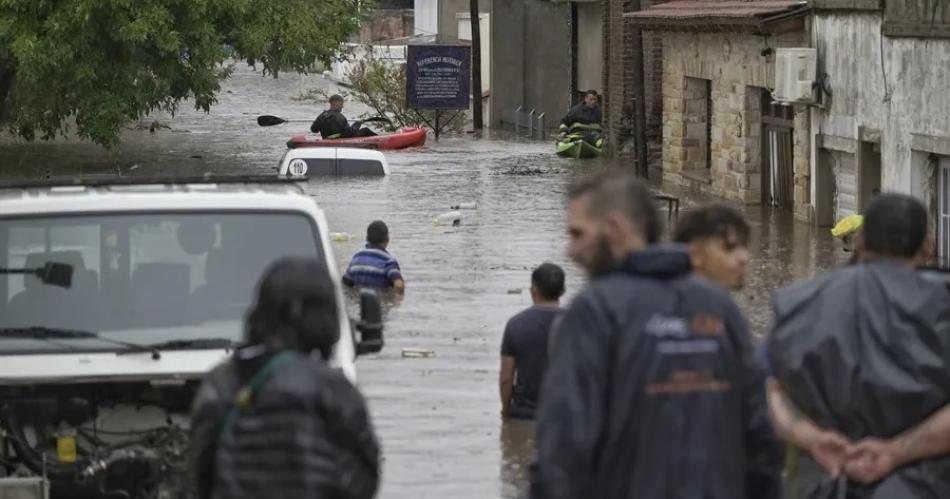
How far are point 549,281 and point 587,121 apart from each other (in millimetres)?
30173

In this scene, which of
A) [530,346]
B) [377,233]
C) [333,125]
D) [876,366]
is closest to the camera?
[876,366]

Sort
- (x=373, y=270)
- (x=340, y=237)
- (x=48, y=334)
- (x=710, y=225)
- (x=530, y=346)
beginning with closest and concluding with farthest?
(x=710, y=225) → (x=48, y=334) → (x=530, y=346) → (x=373, y=270) → (x=340, y=237)

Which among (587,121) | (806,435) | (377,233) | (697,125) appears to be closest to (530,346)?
(806,435)

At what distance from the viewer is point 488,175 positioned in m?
34.9

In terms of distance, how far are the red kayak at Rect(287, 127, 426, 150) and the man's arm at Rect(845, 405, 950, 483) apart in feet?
97.8

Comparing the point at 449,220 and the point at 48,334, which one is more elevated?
the point at 48,334

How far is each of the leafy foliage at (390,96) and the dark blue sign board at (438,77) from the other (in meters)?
0.95

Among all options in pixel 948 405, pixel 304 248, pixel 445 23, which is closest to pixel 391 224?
pixel 304 248

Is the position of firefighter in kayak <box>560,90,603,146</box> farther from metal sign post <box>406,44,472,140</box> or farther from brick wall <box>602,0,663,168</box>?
metal sign post <box>406,44,472,140</box>

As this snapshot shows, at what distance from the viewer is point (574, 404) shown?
16.3 feet

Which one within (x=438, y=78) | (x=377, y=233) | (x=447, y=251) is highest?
(x=438, y=78)

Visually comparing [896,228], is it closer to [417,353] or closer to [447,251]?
[417,353]

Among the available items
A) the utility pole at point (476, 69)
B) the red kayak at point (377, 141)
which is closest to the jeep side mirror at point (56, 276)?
the red kayak at point (377, 141)

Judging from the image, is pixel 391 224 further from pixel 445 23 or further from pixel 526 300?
pixel 445 23
